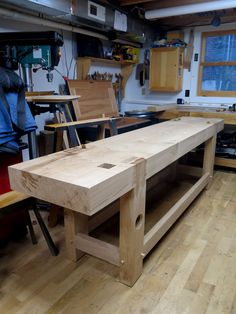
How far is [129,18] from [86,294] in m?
3.42

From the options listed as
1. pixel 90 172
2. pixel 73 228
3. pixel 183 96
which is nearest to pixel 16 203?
pixel 73 228

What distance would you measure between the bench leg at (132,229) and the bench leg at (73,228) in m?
0.37

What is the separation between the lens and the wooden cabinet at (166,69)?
4.14 meters

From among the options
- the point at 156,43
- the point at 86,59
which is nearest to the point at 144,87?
the point at 156,43

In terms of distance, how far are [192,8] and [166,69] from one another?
1066 millimetres

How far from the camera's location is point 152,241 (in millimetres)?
1723

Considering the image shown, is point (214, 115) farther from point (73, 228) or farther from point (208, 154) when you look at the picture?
point (73, 228)

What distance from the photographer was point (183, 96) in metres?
4.52

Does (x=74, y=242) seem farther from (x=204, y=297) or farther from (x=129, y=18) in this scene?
(x=129, y=18)

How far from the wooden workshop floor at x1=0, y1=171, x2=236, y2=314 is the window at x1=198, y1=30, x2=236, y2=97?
279 centimetres

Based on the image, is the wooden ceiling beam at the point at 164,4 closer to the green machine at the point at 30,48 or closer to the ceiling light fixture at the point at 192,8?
the ceiling light fixture at the point at 192,8

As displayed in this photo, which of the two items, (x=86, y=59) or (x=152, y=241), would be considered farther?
(x=86, y=59)

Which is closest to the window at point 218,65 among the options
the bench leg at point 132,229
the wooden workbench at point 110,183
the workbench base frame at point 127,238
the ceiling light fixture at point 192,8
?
the ceiling light fixture at point 192,8

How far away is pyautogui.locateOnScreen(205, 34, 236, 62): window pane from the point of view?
406 centimetres
